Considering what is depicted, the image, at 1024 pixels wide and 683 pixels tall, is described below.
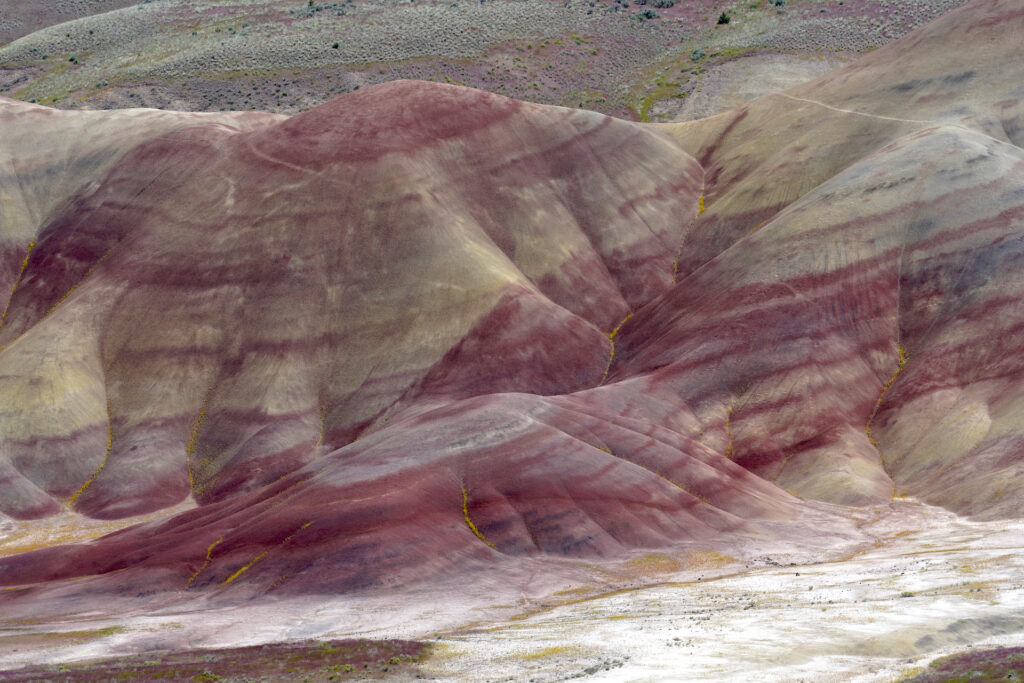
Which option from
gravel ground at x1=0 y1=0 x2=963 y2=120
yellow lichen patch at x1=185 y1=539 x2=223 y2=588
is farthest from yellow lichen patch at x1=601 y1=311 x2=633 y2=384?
gravel ground at x1=0 y1=0 x2=963 y2=120

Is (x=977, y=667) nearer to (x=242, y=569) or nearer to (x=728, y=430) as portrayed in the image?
(x=242, y=569)

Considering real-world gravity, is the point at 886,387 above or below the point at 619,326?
Answer: below

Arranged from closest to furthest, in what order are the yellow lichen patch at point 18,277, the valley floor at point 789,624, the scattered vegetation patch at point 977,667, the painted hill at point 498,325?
the scattered vegetation patch at point 977,667 → the valley floor at point 789,624 → the painted hill at point 498,325 → the yellow lichen patch at point 18,277

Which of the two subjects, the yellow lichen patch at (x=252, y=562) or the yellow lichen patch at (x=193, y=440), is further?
the yellow lichen patch at (x=193, y=440)

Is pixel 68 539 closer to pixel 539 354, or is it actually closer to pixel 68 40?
pixel 539 354

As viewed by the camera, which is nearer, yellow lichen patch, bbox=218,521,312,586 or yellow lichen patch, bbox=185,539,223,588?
yellow lichen patch, bbox=218,521,312,586

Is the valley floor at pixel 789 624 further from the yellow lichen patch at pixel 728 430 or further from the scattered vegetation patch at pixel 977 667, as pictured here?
the yellow lichen patch at pixel 728 430

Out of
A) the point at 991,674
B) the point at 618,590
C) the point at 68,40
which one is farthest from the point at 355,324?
the point at 68,40

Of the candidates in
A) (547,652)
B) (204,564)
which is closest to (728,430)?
(204,564)

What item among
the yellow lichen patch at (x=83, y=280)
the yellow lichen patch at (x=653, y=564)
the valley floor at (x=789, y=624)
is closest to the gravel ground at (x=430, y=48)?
the yellow lichen patch at (x=83, y=280)

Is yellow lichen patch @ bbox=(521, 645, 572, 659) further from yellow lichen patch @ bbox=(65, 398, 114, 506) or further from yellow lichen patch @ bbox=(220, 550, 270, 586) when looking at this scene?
yellow lichen patch @ bbox=(65, 398, 114, 506)
